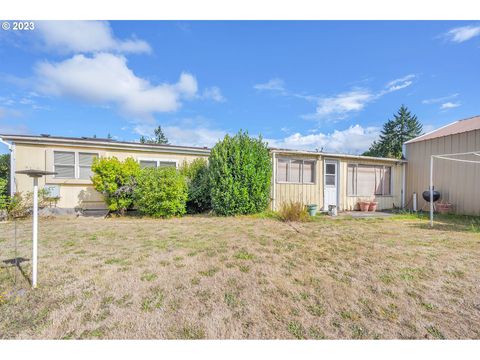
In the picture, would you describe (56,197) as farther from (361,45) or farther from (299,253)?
(361,45)

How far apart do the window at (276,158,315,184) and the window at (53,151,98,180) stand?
827 cm

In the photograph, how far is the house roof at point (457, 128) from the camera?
30.8ft

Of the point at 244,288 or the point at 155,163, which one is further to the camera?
the point at 155,163

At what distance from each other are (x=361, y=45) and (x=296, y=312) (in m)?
7.91

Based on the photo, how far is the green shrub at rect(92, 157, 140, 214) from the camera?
7.93m

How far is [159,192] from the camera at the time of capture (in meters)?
7.64

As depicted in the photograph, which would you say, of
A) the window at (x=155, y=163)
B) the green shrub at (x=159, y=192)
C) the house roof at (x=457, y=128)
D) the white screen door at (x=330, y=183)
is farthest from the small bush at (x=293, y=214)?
the house roof at (x=457, y=128)

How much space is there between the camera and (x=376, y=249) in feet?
14.2

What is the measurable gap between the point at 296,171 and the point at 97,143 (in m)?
9.09

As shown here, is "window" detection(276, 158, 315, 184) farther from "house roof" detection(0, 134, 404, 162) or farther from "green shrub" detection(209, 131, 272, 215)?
"green shrub" detection(209, 131, 272, 215)

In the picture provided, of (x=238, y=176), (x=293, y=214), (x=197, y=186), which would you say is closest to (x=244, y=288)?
(x=293, y=214)

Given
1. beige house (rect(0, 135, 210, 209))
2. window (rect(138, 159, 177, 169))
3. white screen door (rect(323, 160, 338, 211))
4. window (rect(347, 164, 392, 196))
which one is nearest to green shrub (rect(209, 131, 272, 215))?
window (rect(138, 159, 177, 169))

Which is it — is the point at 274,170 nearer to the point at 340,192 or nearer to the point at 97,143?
the point at 340,192
